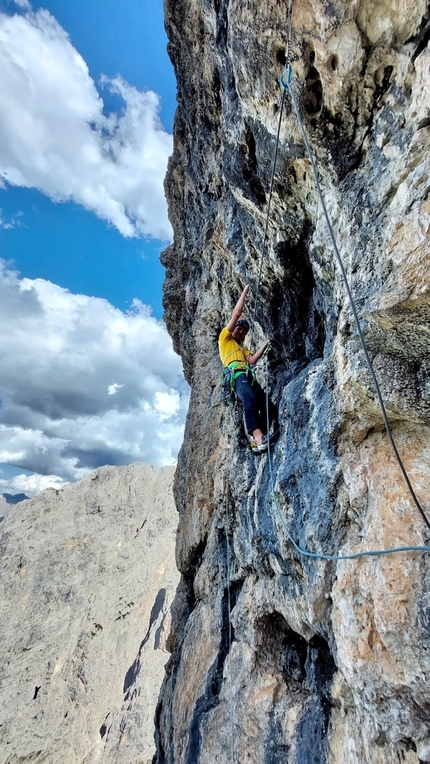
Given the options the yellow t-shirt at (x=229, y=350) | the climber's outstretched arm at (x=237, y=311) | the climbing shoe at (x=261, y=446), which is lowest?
the climbing shoe at (x=261, y=446)

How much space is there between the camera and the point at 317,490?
395 cm

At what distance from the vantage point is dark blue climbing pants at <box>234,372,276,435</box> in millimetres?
5682

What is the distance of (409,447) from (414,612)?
1.20 meters

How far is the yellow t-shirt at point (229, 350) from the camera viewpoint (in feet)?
21.3

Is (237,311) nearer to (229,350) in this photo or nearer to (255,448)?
(229,350)

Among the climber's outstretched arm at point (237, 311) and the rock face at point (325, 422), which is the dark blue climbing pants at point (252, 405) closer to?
the rock face at point (325, 422)

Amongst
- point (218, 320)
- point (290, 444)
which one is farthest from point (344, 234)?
point (218, 320)

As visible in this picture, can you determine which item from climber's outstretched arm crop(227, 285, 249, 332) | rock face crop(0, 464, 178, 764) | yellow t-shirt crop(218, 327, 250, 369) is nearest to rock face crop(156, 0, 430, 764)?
climber's outstretched arm crop(227, 285, 249, 332)

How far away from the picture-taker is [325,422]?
3928 millimetres

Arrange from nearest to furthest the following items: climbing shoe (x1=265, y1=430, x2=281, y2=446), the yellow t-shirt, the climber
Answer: climbing shoe (x1=265, y1=430, x2=281, y2=446)
the climber
the yellow t-shirt

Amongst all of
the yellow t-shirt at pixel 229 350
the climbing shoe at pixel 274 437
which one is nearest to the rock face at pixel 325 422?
the climbing shoe at pixel 274 437

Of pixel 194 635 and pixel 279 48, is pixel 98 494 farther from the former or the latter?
pixel 279 48

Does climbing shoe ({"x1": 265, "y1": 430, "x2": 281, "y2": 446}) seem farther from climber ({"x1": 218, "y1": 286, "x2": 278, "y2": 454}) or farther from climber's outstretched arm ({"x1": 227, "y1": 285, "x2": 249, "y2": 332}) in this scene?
climber's outstretched arm ({"x1": 227, "y1": 285, "x2": 249, "y2": 332})

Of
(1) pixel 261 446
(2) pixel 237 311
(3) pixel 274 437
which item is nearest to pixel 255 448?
(1) pixel 261 446
